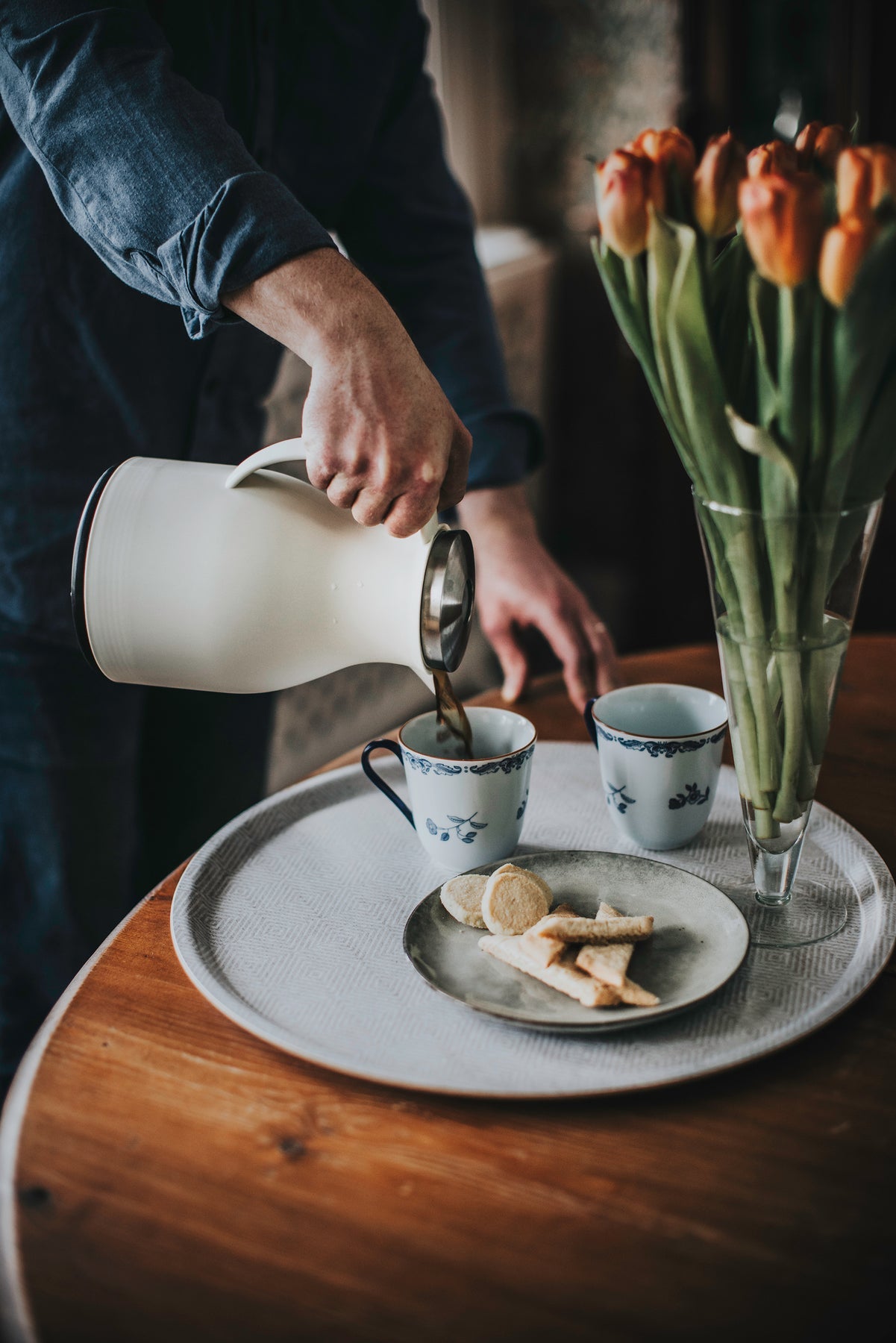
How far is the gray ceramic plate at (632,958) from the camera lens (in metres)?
0.61

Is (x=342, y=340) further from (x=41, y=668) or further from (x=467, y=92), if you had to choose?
(x=467, y=92)

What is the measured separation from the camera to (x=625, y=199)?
0.53 metres

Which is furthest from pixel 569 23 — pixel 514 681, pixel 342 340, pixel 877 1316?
pixel 877 1316

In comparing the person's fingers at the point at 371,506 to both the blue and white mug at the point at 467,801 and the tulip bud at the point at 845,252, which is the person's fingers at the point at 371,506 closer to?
the blue and white mug at the point at 467,801

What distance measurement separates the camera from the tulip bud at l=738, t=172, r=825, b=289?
49 cm

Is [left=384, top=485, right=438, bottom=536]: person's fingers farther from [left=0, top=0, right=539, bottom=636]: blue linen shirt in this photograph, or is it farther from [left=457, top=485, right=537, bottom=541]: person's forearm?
[left=457, top=485, right=537, bottom=541]: person's forearm

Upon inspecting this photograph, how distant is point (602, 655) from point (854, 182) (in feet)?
2.10

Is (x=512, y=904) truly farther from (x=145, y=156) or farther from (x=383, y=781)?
(x=145, y=156)

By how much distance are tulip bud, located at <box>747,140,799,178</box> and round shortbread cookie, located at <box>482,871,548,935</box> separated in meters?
0.43

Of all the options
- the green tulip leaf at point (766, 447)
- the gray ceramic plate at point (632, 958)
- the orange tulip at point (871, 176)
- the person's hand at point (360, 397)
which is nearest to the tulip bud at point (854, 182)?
the orange tulip at point (871, 176)

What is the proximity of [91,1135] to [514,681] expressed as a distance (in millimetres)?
670

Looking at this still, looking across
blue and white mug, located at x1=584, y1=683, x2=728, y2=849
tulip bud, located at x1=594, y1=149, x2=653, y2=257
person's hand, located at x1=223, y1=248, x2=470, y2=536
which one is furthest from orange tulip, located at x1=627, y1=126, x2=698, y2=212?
blue and white mug, located at x1=584, y1=683, x2=728, y2=849

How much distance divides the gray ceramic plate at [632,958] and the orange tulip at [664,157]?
1.40 feet

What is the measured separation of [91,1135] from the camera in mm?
554
